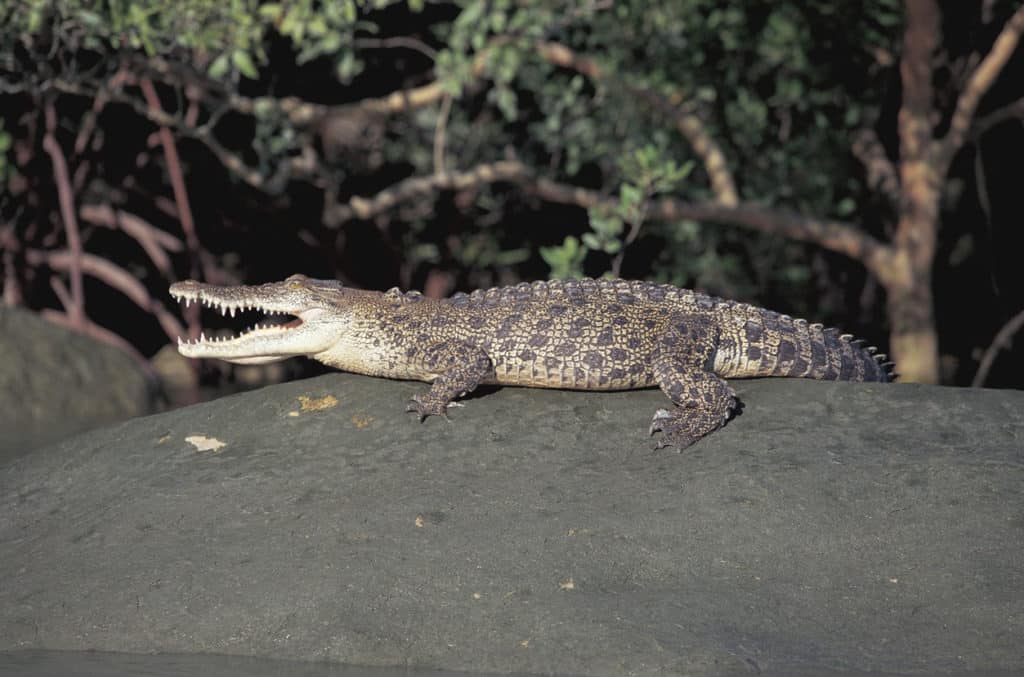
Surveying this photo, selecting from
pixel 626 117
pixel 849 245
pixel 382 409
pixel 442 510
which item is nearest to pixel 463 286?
pixel 626 117

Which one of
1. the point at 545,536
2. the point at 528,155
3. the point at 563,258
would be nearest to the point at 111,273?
the point at 528,155

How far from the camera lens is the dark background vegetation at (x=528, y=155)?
10836 mm

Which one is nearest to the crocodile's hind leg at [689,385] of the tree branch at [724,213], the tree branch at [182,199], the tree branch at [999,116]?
the tree branch at [724,213]

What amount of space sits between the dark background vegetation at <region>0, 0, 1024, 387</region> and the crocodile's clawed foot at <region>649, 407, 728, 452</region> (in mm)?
4609

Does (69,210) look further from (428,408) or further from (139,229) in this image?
(428,408)

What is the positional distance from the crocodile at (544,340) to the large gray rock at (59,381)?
382 centimetres

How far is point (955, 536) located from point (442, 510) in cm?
205

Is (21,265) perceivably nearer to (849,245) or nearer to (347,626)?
(849,245)

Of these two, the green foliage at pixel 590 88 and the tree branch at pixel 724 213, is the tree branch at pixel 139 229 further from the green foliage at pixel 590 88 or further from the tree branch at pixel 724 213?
the tree branch at pixel 724 213

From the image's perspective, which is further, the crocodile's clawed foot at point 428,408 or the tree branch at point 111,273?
the tree branch at point 111,273

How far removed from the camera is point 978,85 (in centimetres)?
1116

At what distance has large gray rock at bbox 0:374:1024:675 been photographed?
14.1 ft

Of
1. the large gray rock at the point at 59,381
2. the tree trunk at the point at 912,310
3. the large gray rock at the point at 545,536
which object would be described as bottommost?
the large gray rock at the point at 59,381

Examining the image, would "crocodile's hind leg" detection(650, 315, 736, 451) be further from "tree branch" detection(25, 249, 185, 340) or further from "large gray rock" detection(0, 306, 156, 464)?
"tree branch" detection(25, 249, 185, 340)
